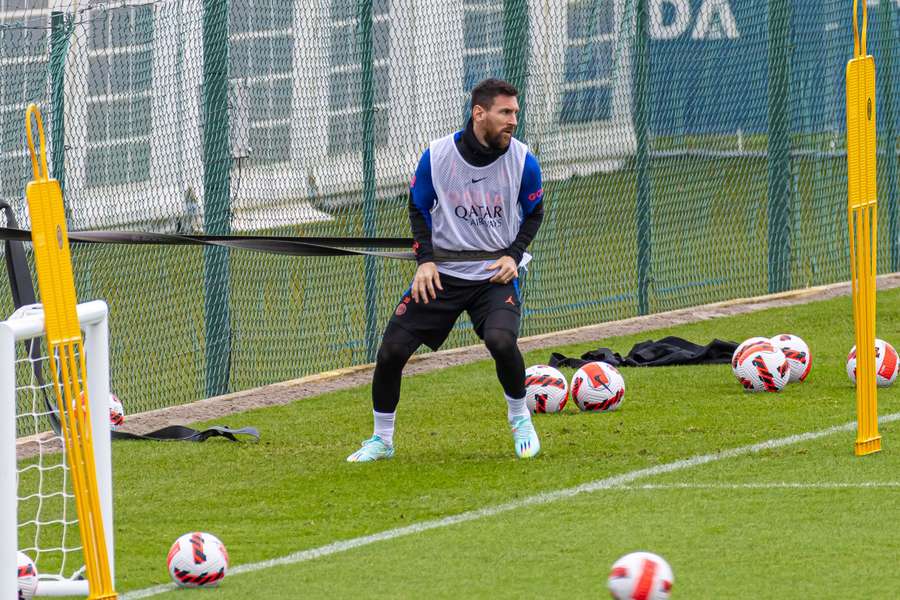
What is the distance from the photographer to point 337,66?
39.1 feet

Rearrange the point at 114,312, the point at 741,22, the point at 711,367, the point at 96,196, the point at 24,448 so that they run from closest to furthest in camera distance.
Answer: the point at 24,448 < the point at 96,196 < the point at 711,367 < the point at 114,312 < the point at 741,22

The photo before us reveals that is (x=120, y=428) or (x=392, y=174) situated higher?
(x=392, y=174)

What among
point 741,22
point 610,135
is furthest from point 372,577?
point 741,22

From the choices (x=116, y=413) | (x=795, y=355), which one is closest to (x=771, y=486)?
(x=795, y=355)

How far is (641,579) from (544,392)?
15.2 feet

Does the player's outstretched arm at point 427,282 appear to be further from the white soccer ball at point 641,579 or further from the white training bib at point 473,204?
the white soccer ball at point 641,579

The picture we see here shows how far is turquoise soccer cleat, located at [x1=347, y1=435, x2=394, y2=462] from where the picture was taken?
8.66 m

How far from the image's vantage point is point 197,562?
6.00 meters

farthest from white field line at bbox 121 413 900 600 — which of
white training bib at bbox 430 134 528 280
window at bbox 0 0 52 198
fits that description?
window at bbox 0 0 52 198

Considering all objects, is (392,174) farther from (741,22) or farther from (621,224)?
(741,22)

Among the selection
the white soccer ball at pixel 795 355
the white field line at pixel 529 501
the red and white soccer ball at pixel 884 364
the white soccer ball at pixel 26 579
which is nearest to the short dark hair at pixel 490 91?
the white field line at pixel 529 501

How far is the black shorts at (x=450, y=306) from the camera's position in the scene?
8531mm

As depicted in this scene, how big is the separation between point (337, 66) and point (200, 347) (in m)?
2.18

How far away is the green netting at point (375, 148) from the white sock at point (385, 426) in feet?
9.09
